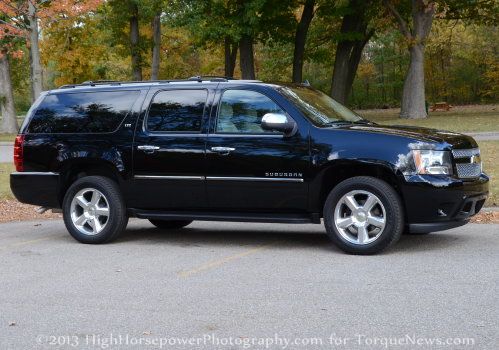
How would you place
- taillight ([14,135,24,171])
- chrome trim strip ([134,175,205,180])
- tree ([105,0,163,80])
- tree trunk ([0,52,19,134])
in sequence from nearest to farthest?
chrome trim strip ([134,175,205,180]), taillight ([14,135,24,171]), tree trunk ([0,52,19,134]), tree ([105,0,163,80])

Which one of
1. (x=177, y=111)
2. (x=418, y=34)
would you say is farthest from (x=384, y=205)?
(x=418, y=34)

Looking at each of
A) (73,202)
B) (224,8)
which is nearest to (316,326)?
(73,202)

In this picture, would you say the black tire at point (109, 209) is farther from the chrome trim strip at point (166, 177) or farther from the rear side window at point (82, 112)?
the rear side window at point (82, 112)

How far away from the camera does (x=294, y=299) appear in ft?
20.9

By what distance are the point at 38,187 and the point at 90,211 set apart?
0.78 metres

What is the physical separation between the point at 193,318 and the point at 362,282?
173 centimetres

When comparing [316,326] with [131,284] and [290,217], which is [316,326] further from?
[290,217]

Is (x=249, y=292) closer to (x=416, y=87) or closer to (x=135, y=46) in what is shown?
(x=416, y=87)

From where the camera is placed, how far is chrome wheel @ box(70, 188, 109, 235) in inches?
374

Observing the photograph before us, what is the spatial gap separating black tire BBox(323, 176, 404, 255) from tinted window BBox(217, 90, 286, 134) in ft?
3.58

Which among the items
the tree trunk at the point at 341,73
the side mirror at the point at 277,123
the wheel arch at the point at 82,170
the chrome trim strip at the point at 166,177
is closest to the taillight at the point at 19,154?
the wheel arch at the point at 82,170

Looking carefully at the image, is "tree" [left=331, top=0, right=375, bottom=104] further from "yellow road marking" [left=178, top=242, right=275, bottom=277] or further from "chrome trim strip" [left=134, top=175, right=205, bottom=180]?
"yellow road marking" [left=178, top=242, right=275, bottom=277]

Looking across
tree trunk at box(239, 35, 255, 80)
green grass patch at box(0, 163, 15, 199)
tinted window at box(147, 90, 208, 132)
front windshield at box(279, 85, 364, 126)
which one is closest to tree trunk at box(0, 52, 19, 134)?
tree trunk at box(239, 35, 255, 80)

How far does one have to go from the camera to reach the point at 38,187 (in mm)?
9820
